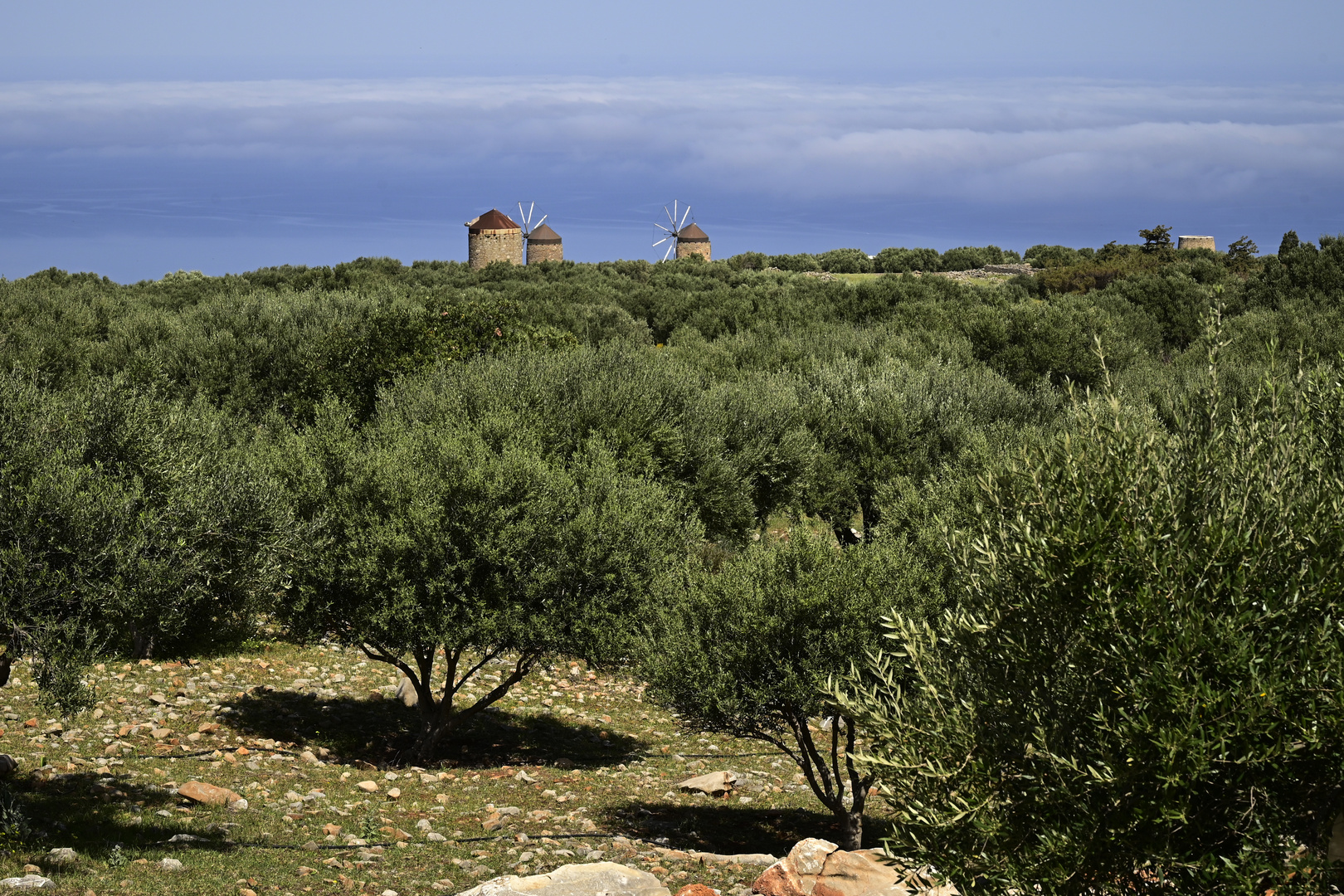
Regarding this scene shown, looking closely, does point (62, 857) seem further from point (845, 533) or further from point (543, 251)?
point (543, 251)

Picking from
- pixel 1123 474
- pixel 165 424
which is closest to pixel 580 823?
pixel 165 424

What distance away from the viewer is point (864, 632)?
16.7m

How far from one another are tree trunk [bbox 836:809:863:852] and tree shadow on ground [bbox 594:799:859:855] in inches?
50.0

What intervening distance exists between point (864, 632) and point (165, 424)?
1142cm

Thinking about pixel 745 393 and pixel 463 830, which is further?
pixel 745 393

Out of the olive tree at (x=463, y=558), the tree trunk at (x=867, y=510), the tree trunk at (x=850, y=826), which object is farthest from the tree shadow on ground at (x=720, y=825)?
the tree trunk at (x=867, y=510)

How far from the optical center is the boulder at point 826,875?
44.3ft

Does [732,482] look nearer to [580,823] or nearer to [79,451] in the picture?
[580,823]

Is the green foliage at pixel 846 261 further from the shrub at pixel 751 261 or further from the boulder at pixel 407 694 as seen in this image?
the boulder at pixel 407 694

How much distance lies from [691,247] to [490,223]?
3394 centimetres

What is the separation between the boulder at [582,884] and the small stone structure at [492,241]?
11108cm

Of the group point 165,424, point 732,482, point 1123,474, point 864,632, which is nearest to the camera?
point 1123,474

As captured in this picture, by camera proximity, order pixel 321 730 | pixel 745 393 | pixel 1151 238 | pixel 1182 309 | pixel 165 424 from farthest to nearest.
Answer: pixel 1151 238 < pixel 1182 309 < pixel 745 393 < pixel 321 730 < pixel 165 424

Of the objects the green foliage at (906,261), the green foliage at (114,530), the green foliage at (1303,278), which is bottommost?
the green foliage at (114,530)
